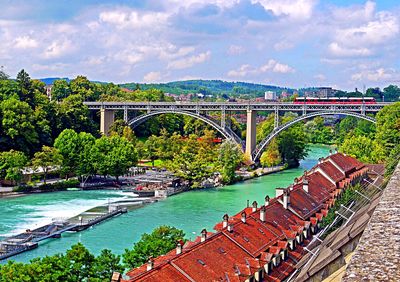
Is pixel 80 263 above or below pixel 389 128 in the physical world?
below

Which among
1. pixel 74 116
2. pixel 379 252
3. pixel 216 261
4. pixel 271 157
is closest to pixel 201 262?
pixel 216 261

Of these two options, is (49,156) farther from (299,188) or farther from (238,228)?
(238,228)

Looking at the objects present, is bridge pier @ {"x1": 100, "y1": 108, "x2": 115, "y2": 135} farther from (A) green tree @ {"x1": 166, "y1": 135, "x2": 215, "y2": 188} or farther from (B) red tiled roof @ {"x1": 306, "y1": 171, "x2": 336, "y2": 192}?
(B) red tiled roof @ {"x1": 306, "y1": 171, "x2": 336, "y2": 192}

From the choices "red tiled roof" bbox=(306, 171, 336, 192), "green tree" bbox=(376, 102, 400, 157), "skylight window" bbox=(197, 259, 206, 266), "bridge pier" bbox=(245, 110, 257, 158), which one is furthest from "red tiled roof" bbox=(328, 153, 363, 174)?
"bridge pier" bbox=(245, 110, 257, 158)

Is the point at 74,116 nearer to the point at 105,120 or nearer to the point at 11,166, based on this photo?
the point at 105,120

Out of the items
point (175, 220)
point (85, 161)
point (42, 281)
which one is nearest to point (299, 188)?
point (175, 220)

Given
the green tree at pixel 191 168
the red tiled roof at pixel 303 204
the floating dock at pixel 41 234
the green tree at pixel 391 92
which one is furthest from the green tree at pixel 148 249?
the green tree at pixel 391 92
